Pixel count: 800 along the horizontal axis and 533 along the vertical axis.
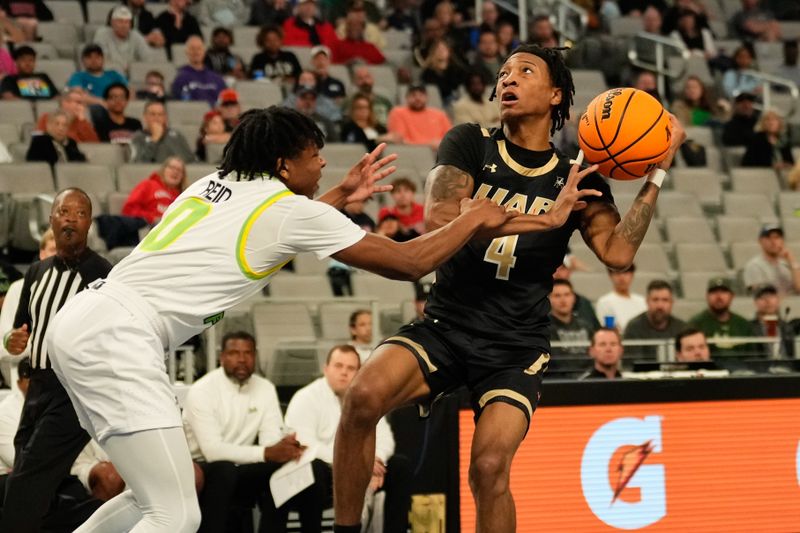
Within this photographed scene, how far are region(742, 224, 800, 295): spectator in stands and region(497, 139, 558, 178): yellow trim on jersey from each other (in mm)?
6404

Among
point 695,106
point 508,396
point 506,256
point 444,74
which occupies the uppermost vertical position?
point 444,74

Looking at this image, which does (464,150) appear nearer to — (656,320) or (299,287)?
(299,287)

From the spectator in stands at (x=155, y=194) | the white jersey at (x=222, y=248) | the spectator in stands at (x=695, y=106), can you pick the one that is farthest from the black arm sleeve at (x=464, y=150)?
the spectator in stands at (x=695, y=106)

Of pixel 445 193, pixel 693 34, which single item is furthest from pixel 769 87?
pixel 445 193

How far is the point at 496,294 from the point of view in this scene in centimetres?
559

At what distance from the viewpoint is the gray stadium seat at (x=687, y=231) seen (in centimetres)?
1253

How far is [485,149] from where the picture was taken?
567 centimetres

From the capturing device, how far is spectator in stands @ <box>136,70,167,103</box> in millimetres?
12586

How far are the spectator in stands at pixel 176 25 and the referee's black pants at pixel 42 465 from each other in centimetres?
818

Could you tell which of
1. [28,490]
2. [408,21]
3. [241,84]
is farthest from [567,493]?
[408,21]

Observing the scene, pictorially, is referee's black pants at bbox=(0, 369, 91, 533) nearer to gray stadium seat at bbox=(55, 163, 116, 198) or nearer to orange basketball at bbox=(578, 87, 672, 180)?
orange basketball at bbox=(578, 87, 672, 180)

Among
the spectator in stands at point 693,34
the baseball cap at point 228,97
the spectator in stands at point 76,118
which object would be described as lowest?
the spectator in stands at point 76,118

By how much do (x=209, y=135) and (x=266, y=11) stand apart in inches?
143

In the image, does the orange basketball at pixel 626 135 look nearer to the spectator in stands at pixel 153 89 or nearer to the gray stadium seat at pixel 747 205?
the spectator in stands at pixel 153 89
